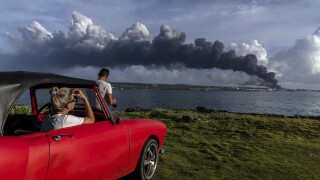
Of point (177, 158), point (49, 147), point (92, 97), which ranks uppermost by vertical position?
point (92, 97)

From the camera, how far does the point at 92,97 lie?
567 centimetres

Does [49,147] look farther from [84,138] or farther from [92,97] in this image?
[92,97]

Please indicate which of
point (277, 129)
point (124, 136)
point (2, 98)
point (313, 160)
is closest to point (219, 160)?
point (313, 160)

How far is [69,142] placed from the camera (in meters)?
3.98

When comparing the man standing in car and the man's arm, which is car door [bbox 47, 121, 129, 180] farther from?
the man standing in car

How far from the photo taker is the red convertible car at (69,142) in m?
3.48

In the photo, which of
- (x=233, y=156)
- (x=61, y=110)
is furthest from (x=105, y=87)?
(x=61, y=110)

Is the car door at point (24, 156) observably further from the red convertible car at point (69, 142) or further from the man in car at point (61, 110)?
the man in car at point (61, 110)

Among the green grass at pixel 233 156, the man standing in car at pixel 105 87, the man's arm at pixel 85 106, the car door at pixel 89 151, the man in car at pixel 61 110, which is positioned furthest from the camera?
the man standing in car at pixel 105 87

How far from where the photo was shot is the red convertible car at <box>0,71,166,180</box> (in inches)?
137

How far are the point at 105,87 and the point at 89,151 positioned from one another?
3.76 m

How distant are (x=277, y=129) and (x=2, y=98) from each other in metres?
12.2

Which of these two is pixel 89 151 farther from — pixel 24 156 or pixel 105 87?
pixel 105 87

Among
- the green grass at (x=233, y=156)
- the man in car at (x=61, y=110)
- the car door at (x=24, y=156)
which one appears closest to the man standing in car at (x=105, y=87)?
the green grass at (x=233, y=156)
